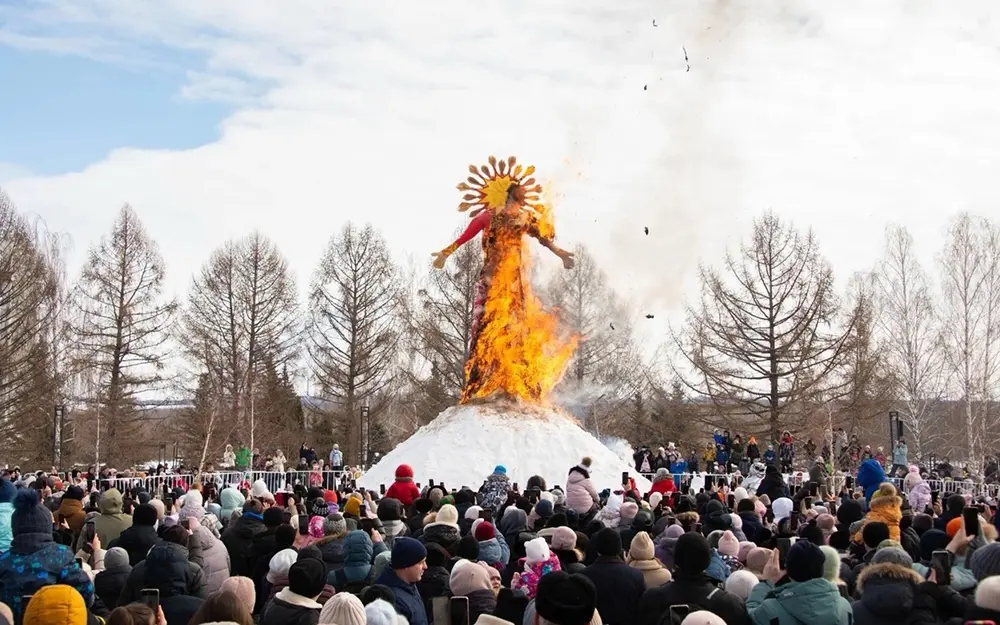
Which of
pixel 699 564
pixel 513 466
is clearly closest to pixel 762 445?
pixel 513 466

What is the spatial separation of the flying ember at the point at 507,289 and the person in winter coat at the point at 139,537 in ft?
57.2

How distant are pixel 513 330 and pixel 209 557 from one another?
1784 cm

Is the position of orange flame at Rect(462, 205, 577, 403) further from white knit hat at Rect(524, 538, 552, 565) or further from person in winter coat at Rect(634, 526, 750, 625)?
person in winter coat at Rect(634, 526, 750, 625)

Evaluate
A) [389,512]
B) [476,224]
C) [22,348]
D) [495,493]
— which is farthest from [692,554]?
[22,348]

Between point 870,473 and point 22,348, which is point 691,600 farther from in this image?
point 22,348

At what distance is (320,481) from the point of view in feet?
84.4

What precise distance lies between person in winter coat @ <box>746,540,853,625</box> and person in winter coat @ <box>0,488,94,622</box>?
15.5 feet

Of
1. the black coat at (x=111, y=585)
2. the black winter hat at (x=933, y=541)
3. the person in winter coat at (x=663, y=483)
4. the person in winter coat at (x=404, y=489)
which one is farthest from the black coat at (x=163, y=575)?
the person in winter coat at (x=663, y=483)

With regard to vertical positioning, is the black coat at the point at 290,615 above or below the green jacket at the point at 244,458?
below

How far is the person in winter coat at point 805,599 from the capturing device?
6.25m

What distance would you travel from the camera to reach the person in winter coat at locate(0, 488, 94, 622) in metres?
7.49

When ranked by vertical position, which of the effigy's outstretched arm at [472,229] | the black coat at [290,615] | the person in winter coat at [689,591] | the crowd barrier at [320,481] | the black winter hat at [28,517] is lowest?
the crowd barrier at [320,481]

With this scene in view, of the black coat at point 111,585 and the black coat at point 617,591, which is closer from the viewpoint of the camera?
the black coat at point 617,591

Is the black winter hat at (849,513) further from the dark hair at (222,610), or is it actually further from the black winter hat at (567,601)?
the dark hair at (222,610)
